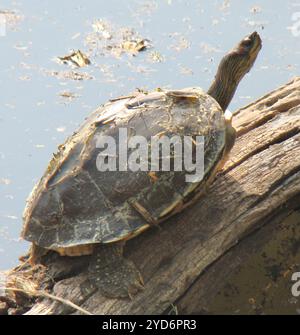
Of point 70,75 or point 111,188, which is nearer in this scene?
point 111,188

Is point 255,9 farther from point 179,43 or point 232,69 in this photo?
point 232,69

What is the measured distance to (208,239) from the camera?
3.17 m

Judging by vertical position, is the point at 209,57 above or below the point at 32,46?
below

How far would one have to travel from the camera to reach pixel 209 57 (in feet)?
18.3

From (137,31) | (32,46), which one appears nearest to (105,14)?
(137,31)

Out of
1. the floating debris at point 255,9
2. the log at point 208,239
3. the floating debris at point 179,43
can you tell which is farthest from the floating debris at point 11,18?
the log at point 208,239

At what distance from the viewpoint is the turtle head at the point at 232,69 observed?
3.82 m

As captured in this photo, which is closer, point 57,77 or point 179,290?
point 179,290

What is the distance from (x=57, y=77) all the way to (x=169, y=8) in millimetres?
1573

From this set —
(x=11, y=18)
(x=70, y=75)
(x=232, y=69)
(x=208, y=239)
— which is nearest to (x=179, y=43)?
(x=70, y=75)

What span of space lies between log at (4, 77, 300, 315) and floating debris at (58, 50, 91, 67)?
7.59ft

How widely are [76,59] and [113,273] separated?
2.88 meters

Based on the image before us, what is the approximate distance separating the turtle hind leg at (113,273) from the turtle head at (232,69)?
3.89 ft

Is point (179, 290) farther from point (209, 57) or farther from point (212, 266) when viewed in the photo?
point (209, 57)
